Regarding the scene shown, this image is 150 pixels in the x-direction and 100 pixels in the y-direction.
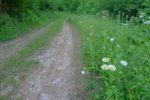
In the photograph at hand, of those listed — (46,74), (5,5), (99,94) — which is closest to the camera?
(99,94)

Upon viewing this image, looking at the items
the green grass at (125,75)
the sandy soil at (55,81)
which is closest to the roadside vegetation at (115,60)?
the green grass at (125,75)

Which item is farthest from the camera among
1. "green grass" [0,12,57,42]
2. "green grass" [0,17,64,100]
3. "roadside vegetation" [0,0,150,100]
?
"green grass" [0,12,57,42]

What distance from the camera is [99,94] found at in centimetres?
385

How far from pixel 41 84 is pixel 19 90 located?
54cm

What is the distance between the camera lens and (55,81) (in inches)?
204

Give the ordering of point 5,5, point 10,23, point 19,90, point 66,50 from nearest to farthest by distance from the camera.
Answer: point 19,90, point 66,50, point 10,23, point 5,5

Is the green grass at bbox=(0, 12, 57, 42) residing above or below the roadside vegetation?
below

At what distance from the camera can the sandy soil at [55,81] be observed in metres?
4.48

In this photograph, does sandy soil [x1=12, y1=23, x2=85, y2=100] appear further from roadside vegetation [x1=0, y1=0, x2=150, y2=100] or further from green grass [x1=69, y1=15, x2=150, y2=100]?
green grass [x1=69, y1=15, x2=150, y2=100]

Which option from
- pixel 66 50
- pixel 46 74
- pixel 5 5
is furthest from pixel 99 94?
pixel 5 5

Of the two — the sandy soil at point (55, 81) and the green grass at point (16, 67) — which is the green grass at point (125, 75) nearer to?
the sandy soil at point (55, 81)

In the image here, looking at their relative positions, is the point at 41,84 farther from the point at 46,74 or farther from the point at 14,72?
the point at 14,72

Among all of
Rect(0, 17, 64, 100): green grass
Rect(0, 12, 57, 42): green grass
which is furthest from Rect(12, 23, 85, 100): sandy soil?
Rect(0, 12, 57, 42): green grass

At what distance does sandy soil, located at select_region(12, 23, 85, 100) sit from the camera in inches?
177
